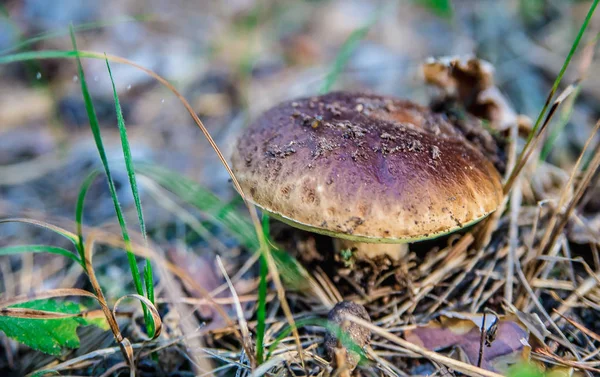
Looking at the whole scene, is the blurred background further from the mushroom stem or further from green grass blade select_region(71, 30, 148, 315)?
green grass blade select_region(71, 30, 148, 315)

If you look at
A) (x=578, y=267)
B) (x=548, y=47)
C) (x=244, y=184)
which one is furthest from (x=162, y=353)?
(x=548, y=47)

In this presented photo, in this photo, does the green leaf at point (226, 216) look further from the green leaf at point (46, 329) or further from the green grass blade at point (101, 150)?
the green leaf at point (46, 329)

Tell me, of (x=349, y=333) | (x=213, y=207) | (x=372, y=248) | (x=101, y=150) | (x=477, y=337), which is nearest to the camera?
(x=101, y=150)

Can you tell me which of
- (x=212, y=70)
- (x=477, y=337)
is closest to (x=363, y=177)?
(x=477, y=337)

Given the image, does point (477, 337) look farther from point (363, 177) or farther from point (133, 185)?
point (133, 185)

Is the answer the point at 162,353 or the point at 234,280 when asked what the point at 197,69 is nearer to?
the point at 234,280

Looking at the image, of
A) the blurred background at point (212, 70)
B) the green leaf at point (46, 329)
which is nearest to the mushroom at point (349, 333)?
the green leaf at point (46, 329)
